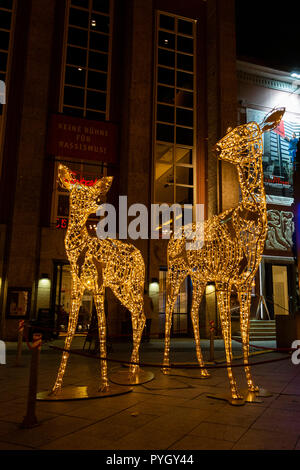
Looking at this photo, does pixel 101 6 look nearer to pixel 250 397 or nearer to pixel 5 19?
pixel 5 19

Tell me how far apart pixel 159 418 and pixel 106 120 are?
15.2m

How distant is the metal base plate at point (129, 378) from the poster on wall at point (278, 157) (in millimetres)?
14549

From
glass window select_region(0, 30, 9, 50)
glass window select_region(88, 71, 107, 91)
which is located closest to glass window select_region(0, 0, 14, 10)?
glass window select_region(0, 30, 9, 50)

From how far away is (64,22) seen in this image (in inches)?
688

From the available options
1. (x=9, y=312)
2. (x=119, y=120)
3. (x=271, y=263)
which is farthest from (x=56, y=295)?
(x=271, y=263)

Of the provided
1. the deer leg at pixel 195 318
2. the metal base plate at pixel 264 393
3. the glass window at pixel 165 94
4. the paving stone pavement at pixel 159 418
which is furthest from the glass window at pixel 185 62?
the metal base plate at pixel 264 393

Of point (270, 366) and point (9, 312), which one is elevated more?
point (9, 312)

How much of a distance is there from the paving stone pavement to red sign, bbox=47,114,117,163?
36.8ft

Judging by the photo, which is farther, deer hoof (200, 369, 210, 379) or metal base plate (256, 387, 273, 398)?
deer hoof (200, 369, 210, 379)

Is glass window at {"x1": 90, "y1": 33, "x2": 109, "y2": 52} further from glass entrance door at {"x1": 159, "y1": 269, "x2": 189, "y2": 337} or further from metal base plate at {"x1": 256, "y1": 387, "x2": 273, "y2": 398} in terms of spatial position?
metal base plate at {"x1": 256, "y1": 387, "x2": 273, "y2": 398}

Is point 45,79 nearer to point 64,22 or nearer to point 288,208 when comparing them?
point 64,22

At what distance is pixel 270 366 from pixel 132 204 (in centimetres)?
898

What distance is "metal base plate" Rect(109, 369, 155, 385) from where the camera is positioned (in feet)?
22.1

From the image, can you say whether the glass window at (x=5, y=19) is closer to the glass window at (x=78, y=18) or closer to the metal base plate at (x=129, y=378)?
the glass window at (x=78, y=18)
